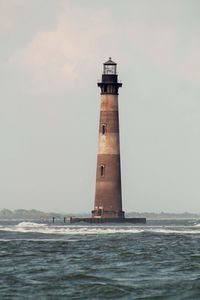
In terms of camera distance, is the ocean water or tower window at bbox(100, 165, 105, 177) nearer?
the ocean water

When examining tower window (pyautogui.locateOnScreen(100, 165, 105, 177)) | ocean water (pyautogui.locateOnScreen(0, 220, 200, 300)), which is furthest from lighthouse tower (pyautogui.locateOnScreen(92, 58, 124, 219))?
ocean water (pyautogui.locateOnScreen(0, 220, 200, 300))

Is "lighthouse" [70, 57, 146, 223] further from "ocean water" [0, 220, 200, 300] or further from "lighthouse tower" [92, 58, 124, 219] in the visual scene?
"ocean water" [0, 220, 200, 300]

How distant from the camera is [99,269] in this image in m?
44.3

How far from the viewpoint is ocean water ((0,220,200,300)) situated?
36.5 m

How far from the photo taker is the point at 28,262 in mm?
48406

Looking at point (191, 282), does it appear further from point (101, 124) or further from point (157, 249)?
point (101, 124)

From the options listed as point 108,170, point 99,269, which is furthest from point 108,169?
point 99,269

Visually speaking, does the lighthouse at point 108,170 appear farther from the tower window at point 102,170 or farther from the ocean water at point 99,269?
the ocean water at point 99,269

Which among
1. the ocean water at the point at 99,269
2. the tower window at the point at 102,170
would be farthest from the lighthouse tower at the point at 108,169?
the ocean water at the point at 99,269

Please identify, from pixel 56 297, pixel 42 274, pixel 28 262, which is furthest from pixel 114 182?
pixel 56 297

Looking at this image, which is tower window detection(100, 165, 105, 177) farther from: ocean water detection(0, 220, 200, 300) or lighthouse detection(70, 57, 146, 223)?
ocean water detection(0, 220, 200, 300)

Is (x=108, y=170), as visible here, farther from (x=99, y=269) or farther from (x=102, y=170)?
(x=99, y=269)

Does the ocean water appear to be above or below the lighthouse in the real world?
below

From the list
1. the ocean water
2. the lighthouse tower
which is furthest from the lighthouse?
the ocean water
